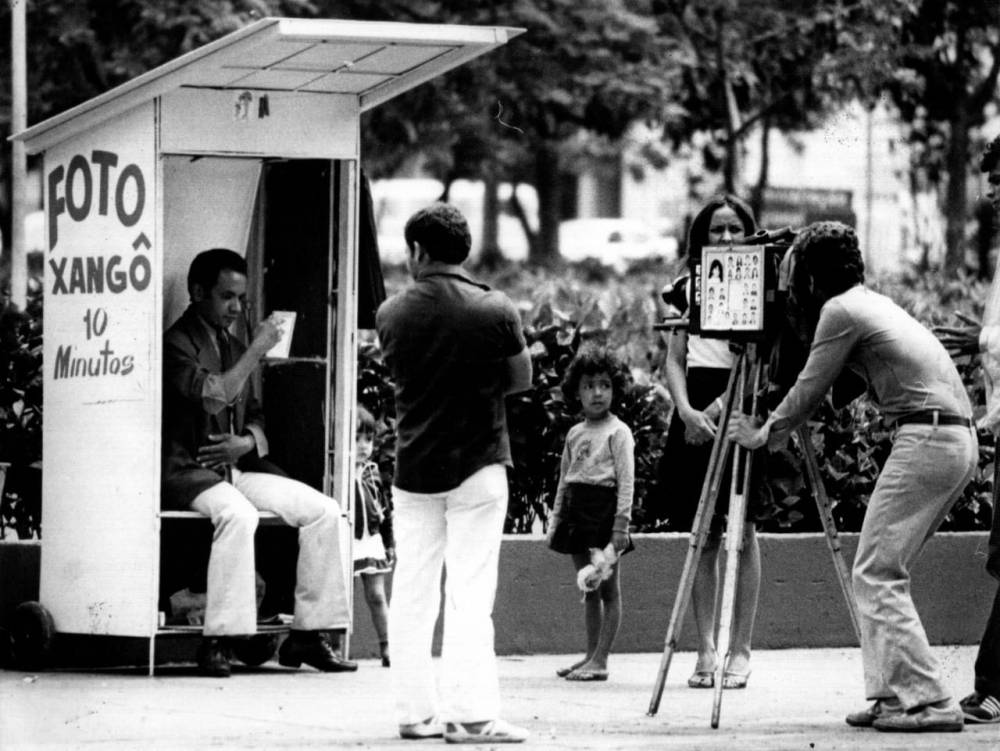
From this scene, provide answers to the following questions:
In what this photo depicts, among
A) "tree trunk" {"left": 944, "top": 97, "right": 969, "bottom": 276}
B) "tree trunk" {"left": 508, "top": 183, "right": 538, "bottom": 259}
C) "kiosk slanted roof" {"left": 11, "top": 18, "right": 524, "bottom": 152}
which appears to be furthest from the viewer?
"tree trunk" {"left": 508, "top": 183, "right": 538, "bottom": 259}

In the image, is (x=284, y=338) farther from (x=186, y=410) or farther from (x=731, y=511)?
(x=731, y=511)

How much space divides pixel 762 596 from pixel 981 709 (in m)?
2.20

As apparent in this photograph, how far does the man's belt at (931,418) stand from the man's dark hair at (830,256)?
517 millimetres

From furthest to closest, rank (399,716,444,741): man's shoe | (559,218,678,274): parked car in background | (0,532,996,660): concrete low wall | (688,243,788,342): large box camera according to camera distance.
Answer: (559,218,678,274): parked car in background < (0,532,996,660): concrete low wall < (688,243,788,342): large box camera < (399,716,444,741): man's shoe

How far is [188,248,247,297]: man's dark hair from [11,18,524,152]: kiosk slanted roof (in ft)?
2.37

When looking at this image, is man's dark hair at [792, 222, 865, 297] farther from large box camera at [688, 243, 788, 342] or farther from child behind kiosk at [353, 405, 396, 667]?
child behind kiosk at [353, 405, 396, 667]

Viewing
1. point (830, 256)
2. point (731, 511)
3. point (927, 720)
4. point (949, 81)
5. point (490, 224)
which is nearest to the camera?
point (927, 720)

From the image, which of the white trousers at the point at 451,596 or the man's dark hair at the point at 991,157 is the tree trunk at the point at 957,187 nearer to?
the man's dark hair at the point at 991,157

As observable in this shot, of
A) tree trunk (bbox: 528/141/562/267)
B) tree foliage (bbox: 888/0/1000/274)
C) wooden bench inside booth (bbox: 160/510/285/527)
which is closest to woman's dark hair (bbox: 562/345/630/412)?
wooden bench inside booth (bbox: 160/510/285/527)

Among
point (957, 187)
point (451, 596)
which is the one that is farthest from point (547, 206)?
point (451, 596)

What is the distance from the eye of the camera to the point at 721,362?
8953mm

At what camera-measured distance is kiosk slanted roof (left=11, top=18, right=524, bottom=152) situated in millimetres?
8305

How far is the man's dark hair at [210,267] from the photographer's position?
916 cm

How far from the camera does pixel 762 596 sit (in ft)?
33.2
